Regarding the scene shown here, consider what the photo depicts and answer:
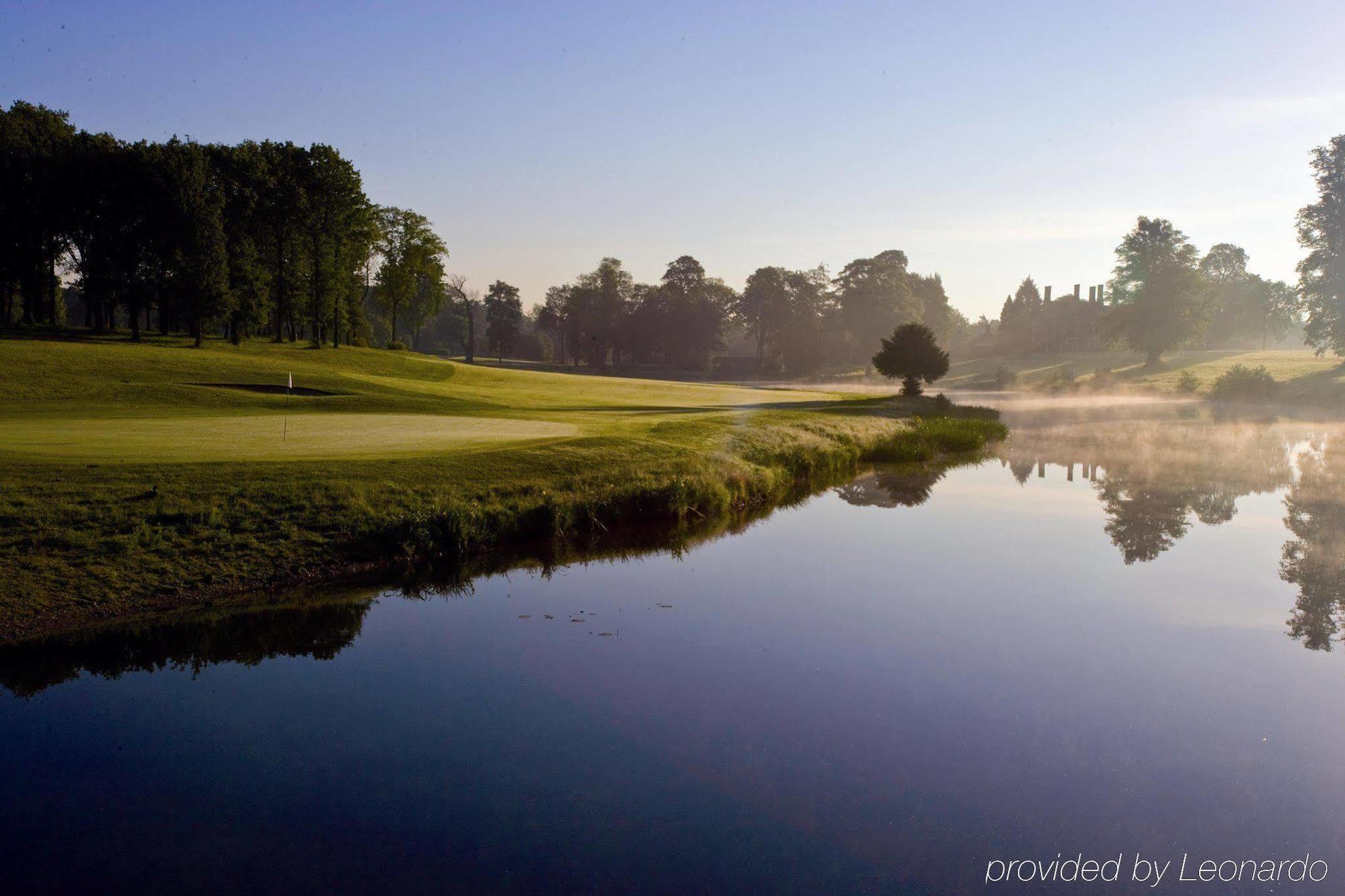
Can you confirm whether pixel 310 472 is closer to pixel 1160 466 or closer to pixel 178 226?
pixel 1160 466

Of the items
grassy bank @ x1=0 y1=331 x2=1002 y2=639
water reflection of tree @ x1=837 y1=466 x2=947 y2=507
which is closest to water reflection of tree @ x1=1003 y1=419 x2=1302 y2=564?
water reflection of tree @ x1=837 y1=466 x2=947 y2=507

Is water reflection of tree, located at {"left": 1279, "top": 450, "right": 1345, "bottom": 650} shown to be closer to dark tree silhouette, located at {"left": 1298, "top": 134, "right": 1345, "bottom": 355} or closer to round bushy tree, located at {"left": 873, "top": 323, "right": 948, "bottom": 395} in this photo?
round bushy tree, located at {"left": 873, "top": 323, "right": 948, "bottom": 395}

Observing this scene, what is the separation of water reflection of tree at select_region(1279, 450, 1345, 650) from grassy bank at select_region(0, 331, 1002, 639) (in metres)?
11.3

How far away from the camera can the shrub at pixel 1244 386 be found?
62.2 metres

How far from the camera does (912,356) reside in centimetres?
5059

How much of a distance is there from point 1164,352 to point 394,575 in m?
92.1

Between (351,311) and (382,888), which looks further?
(351,311)

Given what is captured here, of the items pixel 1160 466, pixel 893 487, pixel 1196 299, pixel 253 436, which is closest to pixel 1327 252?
pixel 1196 299

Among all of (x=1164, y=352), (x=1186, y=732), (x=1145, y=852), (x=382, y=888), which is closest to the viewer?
(x=382, y=888)

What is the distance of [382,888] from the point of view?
19.6 feet

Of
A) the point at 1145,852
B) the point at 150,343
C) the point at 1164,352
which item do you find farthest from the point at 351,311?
the point at 1164,352

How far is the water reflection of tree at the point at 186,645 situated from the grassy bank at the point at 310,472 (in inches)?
26.4

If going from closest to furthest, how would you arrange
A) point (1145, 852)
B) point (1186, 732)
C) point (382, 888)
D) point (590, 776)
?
point (382, 888) → point (1145, 852) → point (590, 776) → point (1186, 732)

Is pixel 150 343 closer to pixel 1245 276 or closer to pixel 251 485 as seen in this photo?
pixel 251 485
